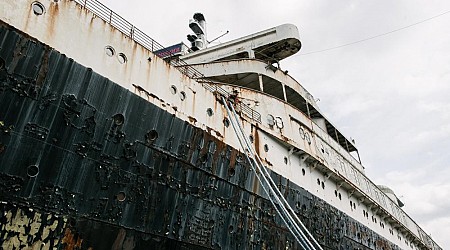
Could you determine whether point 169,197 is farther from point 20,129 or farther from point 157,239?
point 20,129

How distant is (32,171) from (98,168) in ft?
3.40

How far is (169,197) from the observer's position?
6988mm

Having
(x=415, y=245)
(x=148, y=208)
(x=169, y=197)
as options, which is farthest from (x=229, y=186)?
(x=415, y=245)

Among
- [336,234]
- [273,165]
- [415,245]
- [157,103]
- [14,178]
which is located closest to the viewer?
[14,178]

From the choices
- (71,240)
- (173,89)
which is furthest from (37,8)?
(71,240)

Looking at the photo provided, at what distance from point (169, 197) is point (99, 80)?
2.58 m

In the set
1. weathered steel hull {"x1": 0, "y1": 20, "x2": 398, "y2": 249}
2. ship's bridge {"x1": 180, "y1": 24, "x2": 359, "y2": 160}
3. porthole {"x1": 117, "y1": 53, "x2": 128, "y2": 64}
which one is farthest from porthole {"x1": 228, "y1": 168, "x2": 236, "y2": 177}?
ship's bridge {"x1": 180, "y1": 24, "x2": 359, "y2": 160}

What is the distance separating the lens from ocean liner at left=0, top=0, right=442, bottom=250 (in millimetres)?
5066

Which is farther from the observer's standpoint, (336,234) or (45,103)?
(336,234)

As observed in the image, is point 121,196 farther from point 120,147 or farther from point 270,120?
point 270,120

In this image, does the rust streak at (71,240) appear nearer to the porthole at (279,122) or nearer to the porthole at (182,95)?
the porthole at (182,95)

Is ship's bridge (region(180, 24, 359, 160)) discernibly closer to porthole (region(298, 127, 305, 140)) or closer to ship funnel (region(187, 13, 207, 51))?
porthole (region(298, 127, 305, 140))

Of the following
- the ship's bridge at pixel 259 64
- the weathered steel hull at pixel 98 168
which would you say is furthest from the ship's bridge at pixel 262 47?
the weathered steel hull at pixel 98 168

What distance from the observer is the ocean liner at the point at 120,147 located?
5.07 metres
